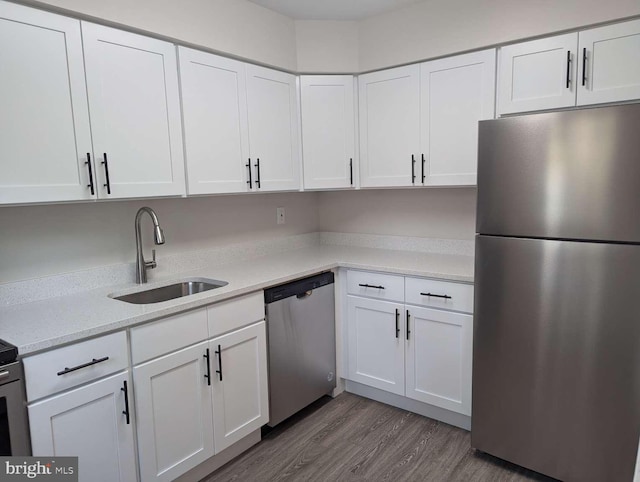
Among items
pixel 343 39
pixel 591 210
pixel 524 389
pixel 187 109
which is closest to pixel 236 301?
pixel 187 109

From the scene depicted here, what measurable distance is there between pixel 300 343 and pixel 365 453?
0.67m

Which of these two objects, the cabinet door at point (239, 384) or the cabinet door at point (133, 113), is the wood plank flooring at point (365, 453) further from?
the cabinet door at point (133, 113)

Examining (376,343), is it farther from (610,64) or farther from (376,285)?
(610,64)

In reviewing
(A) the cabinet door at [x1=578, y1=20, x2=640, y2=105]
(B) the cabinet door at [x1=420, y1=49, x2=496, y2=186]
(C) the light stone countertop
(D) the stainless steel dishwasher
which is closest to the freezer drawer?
(C) the light stone countertop

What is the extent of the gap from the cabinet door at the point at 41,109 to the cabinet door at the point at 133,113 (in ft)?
0.19

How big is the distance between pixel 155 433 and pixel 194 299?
1.87 ft

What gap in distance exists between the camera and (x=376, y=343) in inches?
101

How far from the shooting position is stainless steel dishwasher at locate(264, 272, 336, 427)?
2.27 metres

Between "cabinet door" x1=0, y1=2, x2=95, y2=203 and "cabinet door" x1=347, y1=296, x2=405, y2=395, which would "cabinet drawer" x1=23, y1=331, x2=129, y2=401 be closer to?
"cabinet door" x1=0, y1=2, x2=95, y2=203

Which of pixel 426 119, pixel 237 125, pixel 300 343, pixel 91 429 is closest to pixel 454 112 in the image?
pixel 426 119

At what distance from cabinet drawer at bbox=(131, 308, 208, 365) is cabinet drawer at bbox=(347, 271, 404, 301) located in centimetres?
103

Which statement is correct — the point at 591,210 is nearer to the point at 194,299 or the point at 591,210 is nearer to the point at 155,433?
the point at 194,299

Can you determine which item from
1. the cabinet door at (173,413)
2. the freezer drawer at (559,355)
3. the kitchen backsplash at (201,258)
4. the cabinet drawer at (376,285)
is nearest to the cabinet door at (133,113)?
the kitchen backsplash at (201,258)

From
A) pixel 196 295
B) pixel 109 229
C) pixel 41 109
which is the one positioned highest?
pixel 41 109
